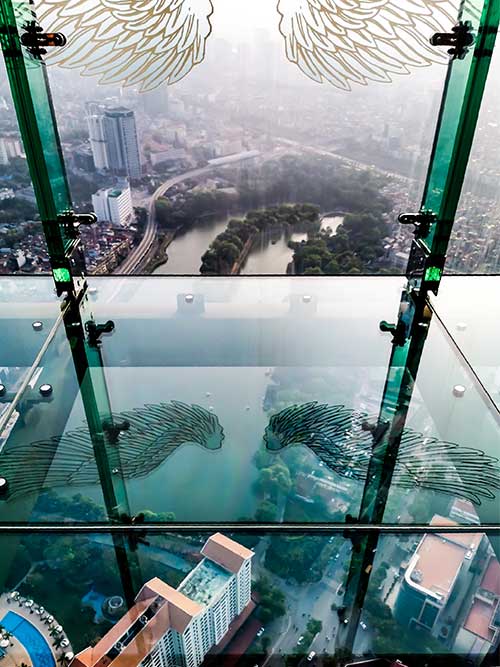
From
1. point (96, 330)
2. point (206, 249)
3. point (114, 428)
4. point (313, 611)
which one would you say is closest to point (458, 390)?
point (313, 611)

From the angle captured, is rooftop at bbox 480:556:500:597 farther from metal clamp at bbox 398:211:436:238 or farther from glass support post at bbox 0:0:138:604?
metal clamp at bbox 398:211:436:238

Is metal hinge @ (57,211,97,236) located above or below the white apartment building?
below

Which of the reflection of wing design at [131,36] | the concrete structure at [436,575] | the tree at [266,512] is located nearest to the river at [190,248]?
the reflection of wing design at [131,36]

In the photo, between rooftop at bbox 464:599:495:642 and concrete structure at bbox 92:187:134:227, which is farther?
concrete structure at bbox 92:187:134:227

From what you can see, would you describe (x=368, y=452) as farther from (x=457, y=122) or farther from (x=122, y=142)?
(x=122, y=142)

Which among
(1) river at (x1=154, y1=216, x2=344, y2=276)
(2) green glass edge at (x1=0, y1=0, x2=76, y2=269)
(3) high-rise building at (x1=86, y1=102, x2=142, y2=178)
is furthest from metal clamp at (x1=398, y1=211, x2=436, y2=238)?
(2) green glass edge at (x1=0, y1=0, x2=76, y2=269)

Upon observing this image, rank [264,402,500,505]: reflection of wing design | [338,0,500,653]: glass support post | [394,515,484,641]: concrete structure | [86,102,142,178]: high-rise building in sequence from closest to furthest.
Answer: [394,515,484,641]: concrete structure → [264,402,500,505]: reflection of wing design → [338,0,500,653]: glass support post → [86,102,142,178]: high-rise building

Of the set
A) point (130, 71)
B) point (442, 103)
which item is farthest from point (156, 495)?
point (442, 103)
